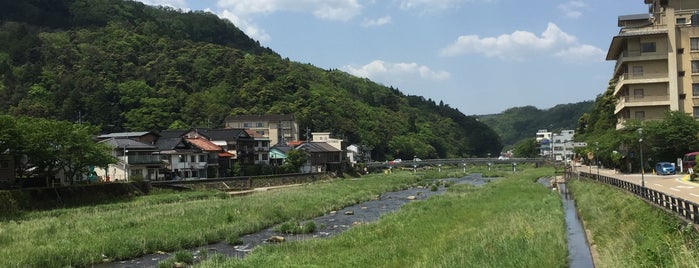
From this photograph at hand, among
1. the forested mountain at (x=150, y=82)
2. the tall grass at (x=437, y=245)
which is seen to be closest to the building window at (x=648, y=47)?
the tall grass at (x=437, y=245)

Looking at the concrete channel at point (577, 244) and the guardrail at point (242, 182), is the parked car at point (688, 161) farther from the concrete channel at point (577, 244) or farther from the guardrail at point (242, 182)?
the guardrail at point (242, 182)

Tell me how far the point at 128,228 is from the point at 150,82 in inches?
3811

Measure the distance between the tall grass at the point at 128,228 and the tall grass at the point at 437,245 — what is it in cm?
558

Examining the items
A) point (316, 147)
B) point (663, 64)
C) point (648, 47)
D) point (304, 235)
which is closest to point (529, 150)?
point (316, 147)

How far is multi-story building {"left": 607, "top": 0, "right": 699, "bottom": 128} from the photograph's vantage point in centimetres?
4916

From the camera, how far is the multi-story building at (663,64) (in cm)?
4916

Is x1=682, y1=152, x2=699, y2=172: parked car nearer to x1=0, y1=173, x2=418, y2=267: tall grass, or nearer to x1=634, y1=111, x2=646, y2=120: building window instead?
x1=634, y1=111, x2=646, y2=120: building window

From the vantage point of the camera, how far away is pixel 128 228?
25.9 metres

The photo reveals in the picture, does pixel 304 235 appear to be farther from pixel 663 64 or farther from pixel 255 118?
pixel 255 118

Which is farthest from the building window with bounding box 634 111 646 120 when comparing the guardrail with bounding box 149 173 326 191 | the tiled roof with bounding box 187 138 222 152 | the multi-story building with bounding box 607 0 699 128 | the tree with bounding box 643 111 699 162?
the tiled roof with bounding box 187 138 222 152

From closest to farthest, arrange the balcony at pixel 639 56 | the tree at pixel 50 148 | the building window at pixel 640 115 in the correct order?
the tree at pixel 50 148 < the balcony at pixel 639 56 < the building window at pixel 640 115

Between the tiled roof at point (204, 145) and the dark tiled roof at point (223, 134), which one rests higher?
the dark tiled roof at point (223, 134)

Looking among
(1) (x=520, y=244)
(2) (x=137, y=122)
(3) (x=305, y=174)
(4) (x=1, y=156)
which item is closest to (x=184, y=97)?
(2) (x=137, y=122)

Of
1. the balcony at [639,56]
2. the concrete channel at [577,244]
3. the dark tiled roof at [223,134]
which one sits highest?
the balcony at [639,56]
